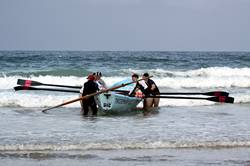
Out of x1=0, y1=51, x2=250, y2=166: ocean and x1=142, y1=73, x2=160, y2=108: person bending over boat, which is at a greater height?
x1=142, y1=73, x2=160, y2=108: person bending over boat

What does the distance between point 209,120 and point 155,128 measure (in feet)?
6.88

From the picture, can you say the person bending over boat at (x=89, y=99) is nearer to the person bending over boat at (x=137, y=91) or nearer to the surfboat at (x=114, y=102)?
the surfboat at (x=114, y=102)

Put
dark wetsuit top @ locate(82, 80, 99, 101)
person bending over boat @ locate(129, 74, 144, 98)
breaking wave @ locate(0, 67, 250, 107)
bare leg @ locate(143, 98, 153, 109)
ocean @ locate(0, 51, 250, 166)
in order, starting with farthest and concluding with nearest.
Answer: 1. breaking wave @ locate(0, 67, 250, 107)
2. bare leg @ locate(143, 98, 153, 109)
3. person bending over boat @ locate(129, 74, 144, 98)
4. dark wetsuit top @ locate(82, 80, 99, 101)
5. ocean @ locate(0, 51, 250, 166)

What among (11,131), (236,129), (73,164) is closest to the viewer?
(73,164)

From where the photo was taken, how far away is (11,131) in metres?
11.1

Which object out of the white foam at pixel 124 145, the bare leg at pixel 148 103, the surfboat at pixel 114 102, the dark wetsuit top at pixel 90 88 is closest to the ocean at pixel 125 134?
the white foam at pixel 124 145

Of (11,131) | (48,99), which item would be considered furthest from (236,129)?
(48,99)

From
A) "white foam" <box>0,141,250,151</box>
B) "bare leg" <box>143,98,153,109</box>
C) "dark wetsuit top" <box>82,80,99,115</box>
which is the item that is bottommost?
"white foam" <box>0,141,250,151</box>

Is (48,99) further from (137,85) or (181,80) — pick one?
(181,80)

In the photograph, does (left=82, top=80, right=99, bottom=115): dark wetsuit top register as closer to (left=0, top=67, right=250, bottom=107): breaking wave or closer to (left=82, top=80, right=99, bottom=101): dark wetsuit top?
(left=82, top=80, right=99, bottom=101): dark wetsuit top

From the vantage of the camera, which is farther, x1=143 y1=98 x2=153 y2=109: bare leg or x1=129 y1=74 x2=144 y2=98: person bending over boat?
x1=143 y1=98 x2=153 y2=109: bare leg

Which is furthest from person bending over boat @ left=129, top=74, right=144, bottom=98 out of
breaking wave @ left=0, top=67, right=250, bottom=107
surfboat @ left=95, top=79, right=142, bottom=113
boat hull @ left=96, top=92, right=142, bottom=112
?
breaking wave @ left=0, top=67, right=250, bottom=107

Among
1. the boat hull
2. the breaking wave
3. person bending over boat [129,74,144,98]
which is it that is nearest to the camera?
the boat hull

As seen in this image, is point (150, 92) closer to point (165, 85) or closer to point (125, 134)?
point (125, 134)
